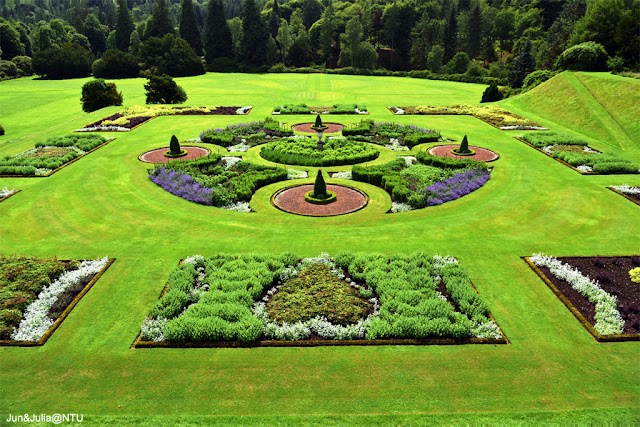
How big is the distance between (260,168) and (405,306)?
71.1 ft

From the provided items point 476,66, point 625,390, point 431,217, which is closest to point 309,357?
point 625,390

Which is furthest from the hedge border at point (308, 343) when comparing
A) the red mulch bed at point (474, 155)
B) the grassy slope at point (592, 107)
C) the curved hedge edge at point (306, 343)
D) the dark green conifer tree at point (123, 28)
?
the dark green conifer tree at point (123, 28)

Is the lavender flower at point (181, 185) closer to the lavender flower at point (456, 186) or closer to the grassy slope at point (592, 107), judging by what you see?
the lavender flower at point (456, 186)

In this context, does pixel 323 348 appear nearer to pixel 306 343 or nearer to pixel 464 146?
pixel 306 343

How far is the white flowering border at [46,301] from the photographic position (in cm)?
1630

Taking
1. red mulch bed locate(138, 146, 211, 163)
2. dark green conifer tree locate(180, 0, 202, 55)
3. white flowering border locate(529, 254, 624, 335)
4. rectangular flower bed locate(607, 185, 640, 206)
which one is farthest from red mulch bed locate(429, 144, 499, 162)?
dark green conifer tree locate(180, 0, 202, 55)

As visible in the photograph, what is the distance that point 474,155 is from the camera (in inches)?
1629

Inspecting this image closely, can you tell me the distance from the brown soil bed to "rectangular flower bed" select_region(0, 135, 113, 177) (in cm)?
3797

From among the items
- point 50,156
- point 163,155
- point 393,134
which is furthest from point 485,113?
point 50,156

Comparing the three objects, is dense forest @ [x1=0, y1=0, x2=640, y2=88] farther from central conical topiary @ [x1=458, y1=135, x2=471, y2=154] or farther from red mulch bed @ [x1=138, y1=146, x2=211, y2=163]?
red mulch bed @ [x1=138, y1=146, x2=211, y2=163]

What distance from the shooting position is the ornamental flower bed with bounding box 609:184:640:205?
97.7 ft

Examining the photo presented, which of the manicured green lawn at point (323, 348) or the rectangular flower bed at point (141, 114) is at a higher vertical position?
the rectangular flower bed at point (141, 114)

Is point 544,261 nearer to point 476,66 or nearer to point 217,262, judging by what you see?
point 217,262

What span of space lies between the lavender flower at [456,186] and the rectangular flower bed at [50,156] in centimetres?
3097
